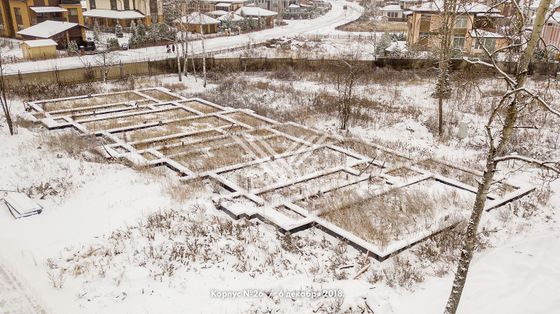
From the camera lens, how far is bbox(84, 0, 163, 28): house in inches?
1764

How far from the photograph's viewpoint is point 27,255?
8.17 m

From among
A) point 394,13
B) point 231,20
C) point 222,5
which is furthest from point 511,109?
point 394,13

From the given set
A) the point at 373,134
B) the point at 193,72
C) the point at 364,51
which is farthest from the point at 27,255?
the point at 364,51

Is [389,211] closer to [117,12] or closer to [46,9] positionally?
[46,9]

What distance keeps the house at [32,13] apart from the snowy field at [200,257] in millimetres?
32062

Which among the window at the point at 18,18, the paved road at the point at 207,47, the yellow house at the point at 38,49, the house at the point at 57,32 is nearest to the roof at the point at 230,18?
the paved road at the point at 207,47

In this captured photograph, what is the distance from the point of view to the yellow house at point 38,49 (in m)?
30.8

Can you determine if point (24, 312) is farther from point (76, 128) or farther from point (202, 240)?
point (76, 128)

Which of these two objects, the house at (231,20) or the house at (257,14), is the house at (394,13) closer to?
the house at (257,14)

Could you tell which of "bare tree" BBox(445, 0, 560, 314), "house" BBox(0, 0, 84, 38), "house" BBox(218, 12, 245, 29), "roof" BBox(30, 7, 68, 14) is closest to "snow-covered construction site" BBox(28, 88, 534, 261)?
"bare tree" BBox(445, 0, 560, 314)

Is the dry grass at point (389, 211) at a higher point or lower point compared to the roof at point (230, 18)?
lower

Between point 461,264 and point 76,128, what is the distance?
14385mm

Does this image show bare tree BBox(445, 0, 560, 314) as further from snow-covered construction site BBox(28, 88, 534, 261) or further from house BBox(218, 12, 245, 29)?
house BBox(218, 12, 245, 29)

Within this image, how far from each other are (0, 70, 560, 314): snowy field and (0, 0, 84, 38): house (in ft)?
105
